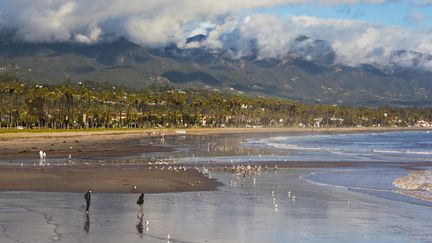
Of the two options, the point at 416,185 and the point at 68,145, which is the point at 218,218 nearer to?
the point at 416,185

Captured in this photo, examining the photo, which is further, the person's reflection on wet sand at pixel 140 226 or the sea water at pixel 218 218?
the person's reflection on wet sand at pixel 140 226

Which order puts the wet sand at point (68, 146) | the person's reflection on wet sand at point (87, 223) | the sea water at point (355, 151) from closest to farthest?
the person's reflection on wet sand at point (87, 223) → the wet sand at point (68, 146) → the sea water at point (355, 151)

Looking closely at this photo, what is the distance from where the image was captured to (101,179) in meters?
54.0

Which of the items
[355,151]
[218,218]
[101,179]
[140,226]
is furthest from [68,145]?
[140,226]

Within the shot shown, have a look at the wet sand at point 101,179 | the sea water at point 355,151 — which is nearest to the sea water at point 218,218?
the wet sand at point 101,179

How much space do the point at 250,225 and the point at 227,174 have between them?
28.5 metres

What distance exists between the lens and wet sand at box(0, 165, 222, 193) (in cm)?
4741

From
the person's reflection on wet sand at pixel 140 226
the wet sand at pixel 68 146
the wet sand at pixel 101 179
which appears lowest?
the person's reflection on wet sand at pixel 140 226

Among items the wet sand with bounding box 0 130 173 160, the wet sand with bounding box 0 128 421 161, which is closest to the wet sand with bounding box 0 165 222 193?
the wet sand with bounding box 0 128 421 161

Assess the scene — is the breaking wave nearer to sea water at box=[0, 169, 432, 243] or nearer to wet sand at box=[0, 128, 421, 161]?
sea water at box=[0, 169, 432, 243]

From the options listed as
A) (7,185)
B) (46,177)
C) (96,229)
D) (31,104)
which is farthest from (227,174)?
(31,104)

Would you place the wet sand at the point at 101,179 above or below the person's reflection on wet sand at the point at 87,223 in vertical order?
above

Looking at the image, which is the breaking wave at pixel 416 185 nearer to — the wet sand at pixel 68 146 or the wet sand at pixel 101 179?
the wet sand at pixel 101 179

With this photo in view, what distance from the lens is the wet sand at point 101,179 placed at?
47406 mm
